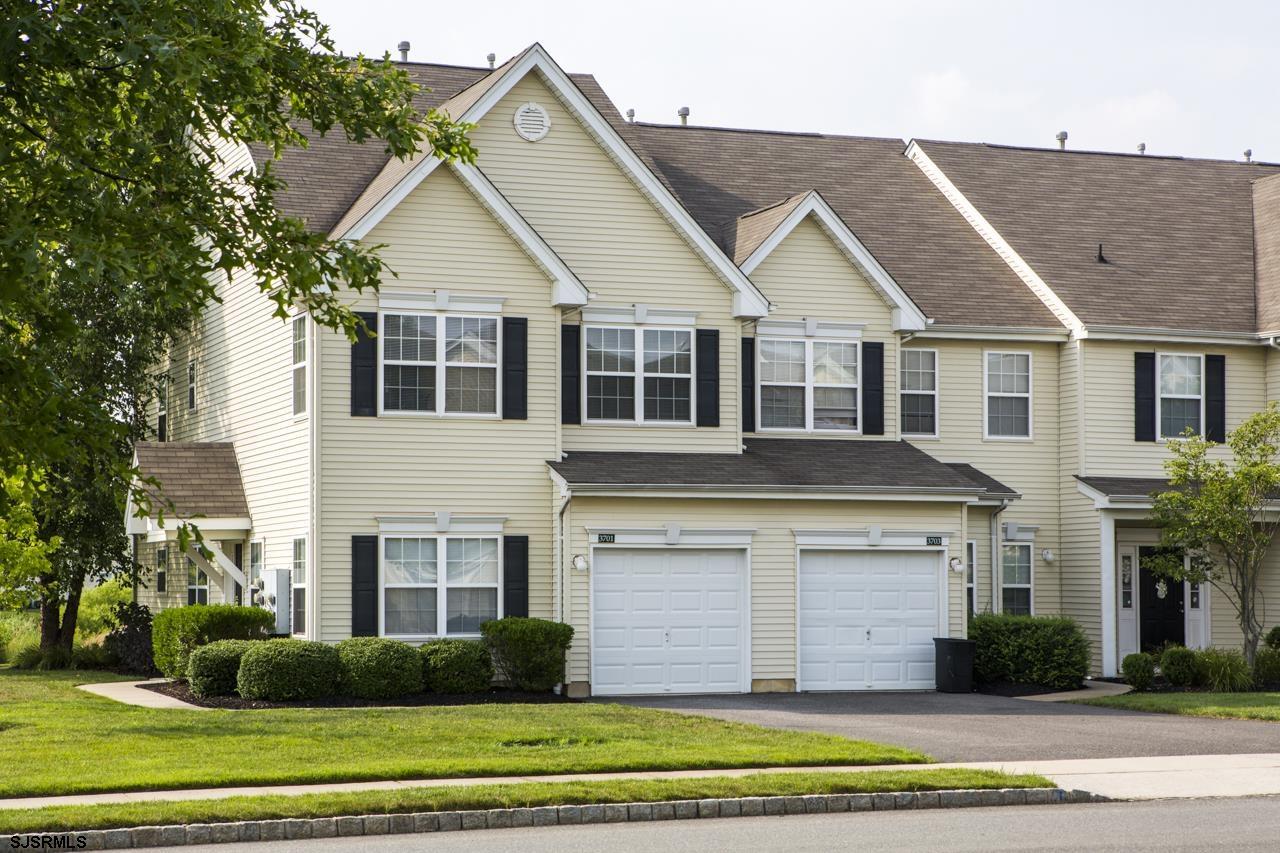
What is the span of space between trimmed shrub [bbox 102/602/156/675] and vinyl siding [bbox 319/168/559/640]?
22.0 feet

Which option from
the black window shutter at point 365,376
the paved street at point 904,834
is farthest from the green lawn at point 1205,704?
the black window shutter at point 365,376

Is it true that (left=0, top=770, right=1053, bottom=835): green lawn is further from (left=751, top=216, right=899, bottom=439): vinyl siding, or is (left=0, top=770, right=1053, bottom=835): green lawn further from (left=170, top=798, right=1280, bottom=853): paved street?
(left=751, top=216, right=899, bottom=439): vinyl siding

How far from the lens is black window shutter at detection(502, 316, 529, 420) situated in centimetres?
2478

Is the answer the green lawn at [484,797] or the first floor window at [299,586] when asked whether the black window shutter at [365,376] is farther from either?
the green lawn at [484,797]

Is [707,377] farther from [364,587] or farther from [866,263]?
[364,587]

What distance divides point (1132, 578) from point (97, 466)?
2205 centimetres

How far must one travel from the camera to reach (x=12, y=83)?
1192 centimetres

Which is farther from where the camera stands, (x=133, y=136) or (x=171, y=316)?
(x=171, y=316)

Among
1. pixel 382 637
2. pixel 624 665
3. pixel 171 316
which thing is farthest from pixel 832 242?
pixel 171 316

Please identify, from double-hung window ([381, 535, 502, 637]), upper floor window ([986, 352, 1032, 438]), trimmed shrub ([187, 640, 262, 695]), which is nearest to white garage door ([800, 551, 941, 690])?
upper floor window ([986, 352, 1032, 438])

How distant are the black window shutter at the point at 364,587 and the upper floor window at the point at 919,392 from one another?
33.5 ft

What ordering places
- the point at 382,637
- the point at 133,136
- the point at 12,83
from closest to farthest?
1. the point at 12,83
2. the point at 133,136
3. the point at 382,637

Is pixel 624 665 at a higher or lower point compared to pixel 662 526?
lower

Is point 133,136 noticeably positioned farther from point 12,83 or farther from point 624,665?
point 624,665
